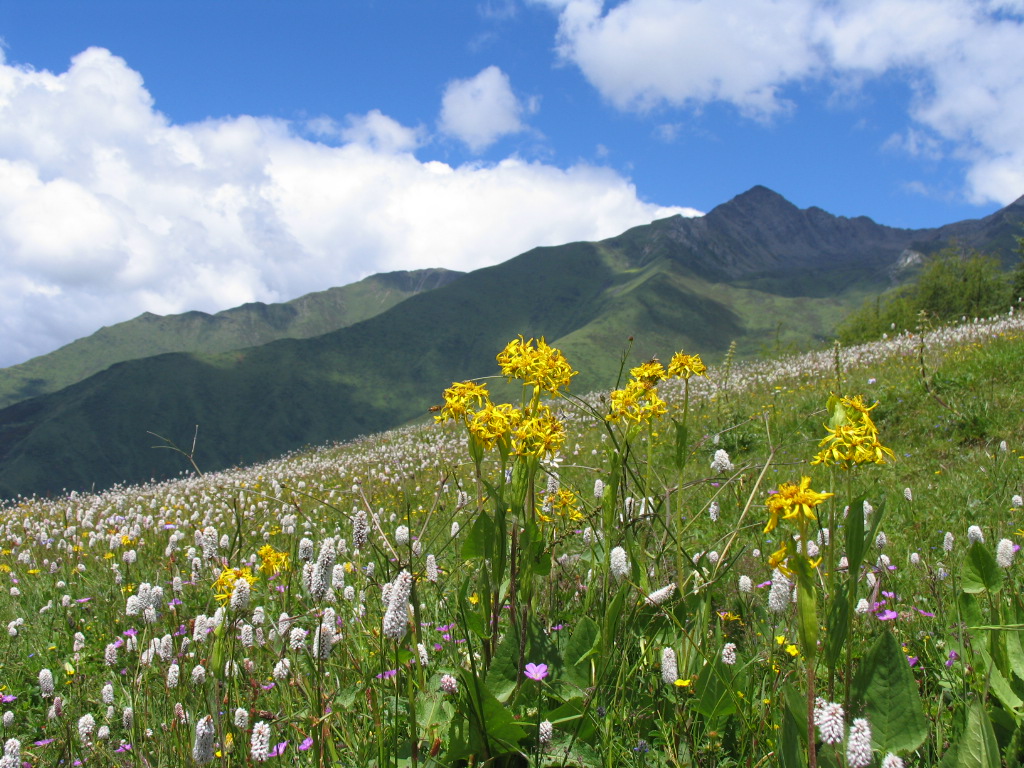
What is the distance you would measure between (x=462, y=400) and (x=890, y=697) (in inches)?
70.5

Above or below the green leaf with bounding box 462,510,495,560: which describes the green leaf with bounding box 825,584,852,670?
below

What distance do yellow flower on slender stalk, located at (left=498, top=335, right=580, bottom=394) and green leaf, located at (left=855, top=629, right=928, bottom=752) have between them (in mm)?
1438

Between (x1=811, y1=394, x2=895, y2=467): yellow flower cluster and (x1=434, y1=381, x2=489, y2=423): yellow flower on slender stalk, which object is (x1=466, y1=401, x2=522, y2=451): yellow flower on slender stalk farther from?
(x1=811, y1=394, x2=895, y2=467): yellow flower cluster

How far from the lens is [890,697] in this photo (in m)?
2.01

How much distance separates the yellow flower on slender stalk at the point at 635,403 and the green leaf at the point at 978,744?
1.42 metres

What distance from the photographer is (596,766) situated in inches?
86.2

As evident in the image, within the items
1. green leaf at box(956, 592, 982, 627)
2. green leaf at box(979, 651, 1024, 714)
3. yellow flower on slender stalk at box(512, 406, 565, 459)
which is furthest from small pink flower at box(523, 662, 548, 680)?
green leaf at box(956, 592, 982, 627)

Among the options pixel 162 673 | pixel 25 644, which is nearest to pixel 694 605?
pixel 162 673

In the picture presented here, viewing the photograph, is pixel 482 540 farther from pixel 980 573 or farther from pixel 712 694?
pixel 980 573

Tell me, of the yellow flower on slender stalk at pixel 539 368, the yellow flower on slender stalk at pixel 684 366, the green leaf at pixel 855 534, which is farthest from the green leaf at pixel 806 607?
the yellow flower on slender stalk at pixel 684 366

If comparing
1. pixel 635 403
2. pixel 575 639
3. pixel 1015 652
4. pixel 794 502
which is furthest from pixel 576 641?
pixel 1015 652

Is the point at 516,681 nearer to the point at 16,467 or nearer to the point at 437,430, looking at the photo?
the point at 437,430

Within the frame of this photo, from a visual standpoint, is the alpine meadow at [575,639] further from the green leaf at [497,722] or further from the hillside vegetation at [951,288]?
the hillside vegetation at [951,288]

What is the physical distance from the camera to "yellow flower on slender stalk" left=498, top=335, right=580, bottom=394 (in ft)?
8.48
